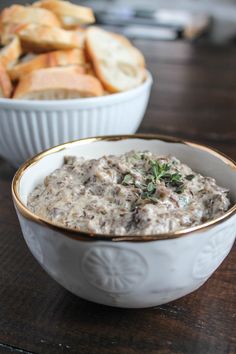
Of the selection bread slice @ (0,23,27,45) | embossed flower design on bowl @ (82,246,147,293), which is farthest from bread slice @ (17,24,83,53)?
embossed flower design on bowl @ (82,246,147,293)

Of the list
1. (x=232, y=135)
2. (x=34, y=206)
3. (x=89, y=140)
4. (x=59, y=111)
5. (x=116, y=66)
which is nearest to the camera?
(x=34, y=206)

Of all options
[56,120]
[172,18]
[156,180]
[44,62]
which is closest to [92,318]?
[156,180]

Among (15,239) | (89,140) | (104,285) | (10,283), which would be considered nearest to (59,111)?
(89,140)

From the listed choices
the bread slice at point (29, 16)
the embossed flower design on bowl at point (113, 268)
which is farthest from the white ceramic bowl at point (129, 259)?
the bread slice at point (29, 16)

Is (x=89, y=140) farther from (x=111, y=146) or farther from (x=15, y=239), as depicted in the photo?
(x=15, y=239)

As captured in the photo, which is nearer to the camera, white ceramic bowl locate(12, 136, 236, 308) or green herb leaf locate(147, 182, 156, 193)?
white ceramic bowl locate(12, 136, 236, 308)

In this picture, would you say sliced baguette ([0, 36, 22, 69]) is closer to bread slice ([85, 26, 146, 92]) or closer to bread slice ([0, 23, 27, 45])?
bread slice ([0, 23, 27, 45])

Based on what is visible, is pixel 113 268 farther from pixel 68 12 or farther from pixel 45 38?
pixel 68 12
